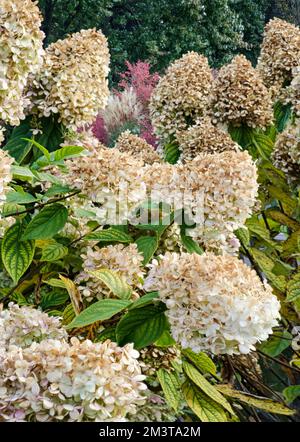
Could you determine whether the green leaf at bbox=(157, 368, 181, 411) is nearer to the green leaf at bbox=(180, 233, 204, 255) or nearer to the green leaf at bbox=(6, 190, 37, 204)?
the green leaf at bbox=(180, 233, 204, 255)

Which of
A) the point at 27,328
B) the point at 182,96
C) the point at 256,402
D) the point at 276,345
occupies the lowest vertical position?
the point at 276,345

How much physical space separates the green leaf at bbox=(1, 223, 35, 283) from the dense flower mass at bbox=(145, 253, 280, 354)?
0.37 m

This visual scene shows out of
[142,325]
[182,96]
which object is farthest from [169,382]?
[182,96]

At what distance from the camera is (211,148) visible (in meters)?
2.13

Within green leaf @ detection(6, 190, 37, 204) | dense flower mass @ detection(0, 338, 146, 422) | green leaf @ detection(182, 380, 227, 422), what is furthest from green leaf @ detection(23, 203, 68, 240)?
dense flower mass @ detection(0, 338, 146, 422)

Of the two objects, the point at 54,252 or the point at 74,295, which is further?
the point at 54,252

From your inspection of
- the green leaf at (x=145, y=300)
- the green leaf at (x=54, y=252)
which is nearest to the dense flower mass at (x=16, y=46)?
the green leaf at (x=54, y=252)

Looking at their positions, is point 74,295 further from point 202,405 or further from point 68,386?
point 68,386

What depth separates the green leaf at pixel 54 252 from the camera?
1.49m

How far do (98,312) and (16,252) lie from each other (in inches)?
14.3

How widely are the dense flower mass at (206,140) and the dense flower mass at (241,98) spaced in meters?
0.12

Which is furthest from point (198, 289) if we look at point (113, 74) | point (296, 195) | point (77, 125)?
point (113, 74)

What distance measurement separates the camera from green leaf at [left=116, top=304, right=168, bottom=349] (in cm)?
118

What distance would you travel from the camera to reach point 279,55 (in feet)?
8.57
